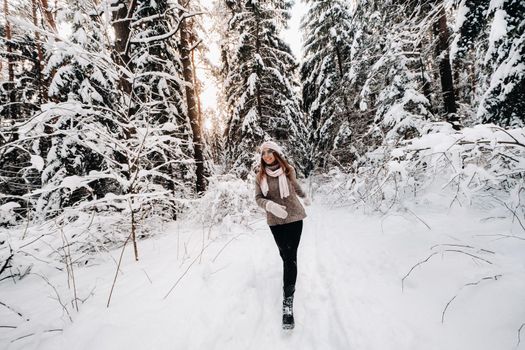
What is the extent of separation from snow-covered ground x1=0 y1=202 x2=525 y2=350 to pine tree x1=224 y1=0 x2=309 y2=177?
346 inches

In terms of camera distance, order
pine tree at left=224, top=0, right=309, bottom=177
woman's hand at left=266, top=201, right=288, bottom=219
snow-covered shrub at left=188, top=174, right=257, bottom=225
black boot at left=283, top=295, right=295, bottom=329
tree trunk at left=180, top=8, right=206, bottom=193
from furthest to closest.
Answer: pine tree at left=224, top=0, right=309, bottom=177 → tree trunk at left=180, top=8, right=206, bottom=193 → snow-covered shrub at left=188, top=174, right=257, bottom=225 → woman's hand at left=266, top=201, right=288, bottom=219 → black boot at left=283, top=295, right=295, bottom=329

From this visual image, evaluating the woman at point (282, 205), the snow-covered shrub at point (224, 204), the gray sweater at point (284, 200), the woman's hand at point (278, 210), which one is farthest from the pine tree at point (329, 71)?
the woman's hand at point (278, 210)

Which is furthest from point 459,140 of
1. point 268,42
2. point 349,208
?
point 268,42

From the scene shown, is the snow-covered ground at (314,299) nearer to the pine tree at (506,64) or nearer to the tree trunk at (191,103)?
the pine tree at (506,64)

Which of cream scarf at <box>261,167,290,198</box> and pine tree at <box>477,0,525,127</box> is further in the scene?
pine tree at <box>477,0,525,127</box>

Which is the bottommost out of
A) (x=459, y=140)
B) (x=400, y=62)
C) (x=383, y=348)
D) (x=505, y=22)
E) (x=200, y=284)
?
(x=383, y=348)

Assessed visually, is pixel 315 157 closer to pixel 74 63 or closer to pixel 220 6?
pixel 220 6

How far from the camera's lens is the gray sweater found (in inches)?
126

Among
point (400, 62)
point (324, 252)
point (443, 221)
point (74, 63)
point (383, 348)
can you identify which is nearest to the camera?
Result: point (383, 348)

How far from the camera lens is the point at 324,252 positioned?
4797 millimetres

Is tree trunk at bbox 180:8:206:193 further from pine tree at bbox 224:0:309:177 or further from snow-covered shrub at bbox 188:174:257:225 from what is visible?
pine tree at bbox 224:0:309:177

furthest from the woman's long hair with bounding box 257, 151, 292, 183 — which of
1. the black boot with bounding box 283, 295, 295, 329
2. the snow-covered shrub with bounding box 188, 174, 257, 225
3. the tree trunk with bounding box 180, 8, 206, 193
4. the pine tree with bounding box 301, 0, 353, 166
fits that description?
the pine tree with bounding box 301, 0, 353, 166

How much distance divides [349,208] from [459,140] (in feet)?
20.3

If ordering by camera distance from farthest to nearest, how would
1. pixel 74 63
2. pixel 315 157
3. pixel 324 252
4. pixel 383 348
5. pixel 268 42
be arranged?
1. pixel 315 157
2. pixel 268 42
3. pixel 74 63
4. pixel 324 252
5. pixel 383 348
